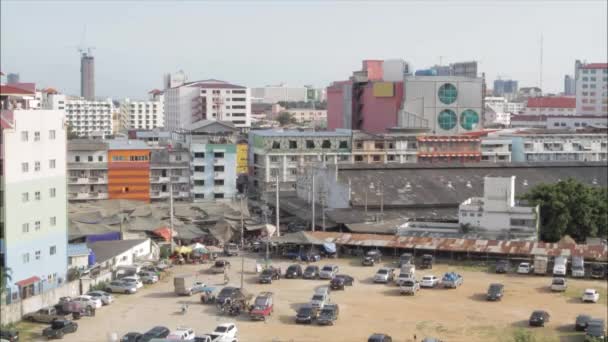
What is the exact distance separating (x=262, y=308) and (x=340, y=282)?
12.5 feet

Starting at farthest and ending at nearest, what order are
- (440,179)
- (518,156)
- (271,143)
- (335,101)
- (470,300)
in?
(335,101) → (518,156) → (271,143) → (440,179) → (470,300)

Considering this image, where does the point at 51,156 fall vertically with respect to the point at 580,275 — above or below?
above

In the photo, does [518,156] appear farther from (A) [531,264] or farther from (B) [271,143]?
(A) [531,264]

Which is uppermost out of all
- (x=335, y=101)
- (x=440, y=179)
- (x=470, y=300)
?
(x=335, y=101)

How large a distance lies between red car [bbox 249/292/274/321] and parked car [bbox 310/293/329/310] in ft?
3.14

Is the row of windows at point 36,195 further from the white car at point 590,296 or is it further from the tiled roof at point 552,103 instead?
the tiled roof at point 552,103

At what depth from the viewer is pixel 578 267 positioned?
23.8 m

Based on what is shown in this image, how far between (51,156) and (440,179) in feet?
60.0

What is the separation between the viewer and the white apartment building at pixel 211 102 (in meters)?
70.6

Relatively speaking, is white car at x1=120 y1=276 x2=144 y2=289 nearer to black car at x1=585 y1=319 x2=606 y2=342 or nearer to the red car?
the red car

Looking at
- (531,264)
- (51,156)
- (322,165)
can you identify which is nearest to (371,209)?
(322,165)

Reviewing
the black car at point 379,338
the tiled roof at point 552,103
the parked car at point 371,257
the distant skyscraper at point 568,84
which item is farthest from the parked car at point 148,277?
the distant skyscraper at point 568,84

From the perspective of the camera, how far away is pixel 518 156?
1769 inches

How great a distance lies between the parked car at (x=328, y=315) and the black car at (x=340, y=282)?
2906 mm
